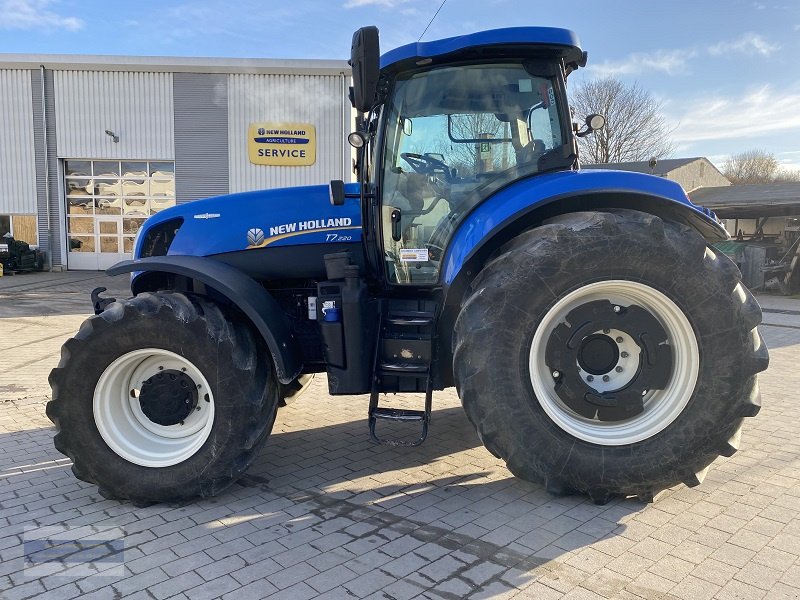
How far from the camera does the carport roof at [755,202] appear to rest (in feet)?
62.4

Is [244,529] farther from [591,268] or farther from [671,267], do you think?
[671,267]

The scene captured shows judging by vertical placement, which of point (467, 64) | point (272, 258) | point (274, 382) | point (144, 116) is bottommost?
point (274, 382)

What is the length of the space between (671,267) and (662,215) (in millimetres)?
532

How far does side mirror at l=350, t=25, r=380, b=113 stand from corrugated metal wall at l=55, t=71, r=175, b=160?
2004cm

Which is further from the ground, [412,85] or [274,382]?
[412,85]

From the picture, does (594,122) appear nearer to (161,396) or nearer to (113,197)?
(161,396)

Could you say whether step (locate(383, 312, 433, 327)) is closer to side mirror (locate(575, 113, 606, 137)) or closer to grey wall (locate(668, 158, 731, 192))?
side mirror (locate(575, 113, 606, 137))

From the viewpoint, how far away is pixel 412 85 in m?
3.81

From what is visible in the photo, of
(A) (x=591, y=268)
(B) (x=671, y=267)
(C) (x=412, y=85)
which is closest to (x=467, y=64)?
(C) (x=412, y=85)

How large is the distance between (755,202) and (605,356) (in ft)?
63.6

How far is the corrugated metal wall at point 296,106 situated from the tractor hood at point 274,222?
56.2 feet

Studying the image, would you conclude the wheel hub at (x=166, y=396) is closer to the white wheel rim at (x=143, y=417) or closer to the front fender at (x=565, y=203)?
the white wheel rim at (x=143, y=417)

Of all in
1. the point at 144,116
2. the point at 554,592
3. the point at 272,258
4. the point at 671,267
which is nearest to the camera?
the point at 554,592

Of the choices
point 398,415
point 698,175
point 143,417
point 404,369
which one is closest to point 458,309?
point 404,369
